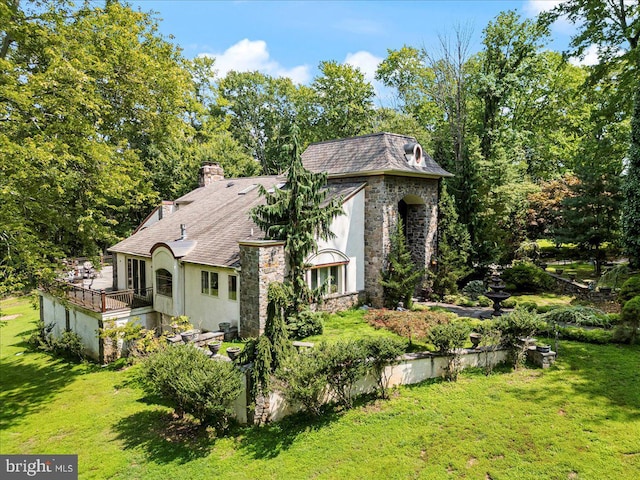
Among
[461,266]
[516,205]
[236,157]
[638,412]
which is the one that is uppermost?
[236,157]

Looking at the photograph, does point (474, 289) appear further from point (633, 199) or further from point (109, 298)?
point (109, 298)

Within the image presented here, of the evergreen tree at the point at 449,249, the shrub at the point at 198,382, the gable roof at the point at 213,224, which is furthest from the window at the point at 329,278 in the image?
the shrub at the point at 198,382

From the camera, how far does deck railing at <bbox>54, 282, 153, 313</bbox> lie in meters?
17.2

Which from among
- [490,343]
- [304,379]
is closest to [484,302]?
[490,343]

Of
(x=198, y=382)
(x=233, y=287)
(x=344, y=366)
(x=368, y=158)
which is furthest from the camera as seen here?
(x=368, y=158)

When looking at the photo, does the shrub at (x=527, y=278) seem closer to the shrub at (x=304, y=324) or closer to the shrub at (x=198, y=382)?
the shrub at (x=304, y=324)

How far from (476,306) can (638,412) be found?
31.5 ft

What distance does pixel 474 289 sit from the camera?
21.0 metres

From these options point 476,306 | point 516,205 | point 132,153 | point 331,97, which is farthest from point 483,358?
point 331,97

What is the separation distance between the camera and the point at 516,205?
Result: 24359 millimetres

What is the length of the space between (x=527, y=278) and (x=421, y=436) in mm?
14808

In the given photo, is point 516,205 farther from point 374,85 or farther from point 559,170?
point 374,85

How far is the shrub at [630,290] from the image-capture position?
14.8 meters

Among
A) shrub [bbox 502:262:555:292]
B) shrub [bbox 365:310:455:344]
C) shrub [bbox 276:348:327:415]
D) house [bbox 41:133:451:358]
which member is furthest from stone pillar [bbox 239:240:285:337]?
shrub [bbox 502:262:555:292]
